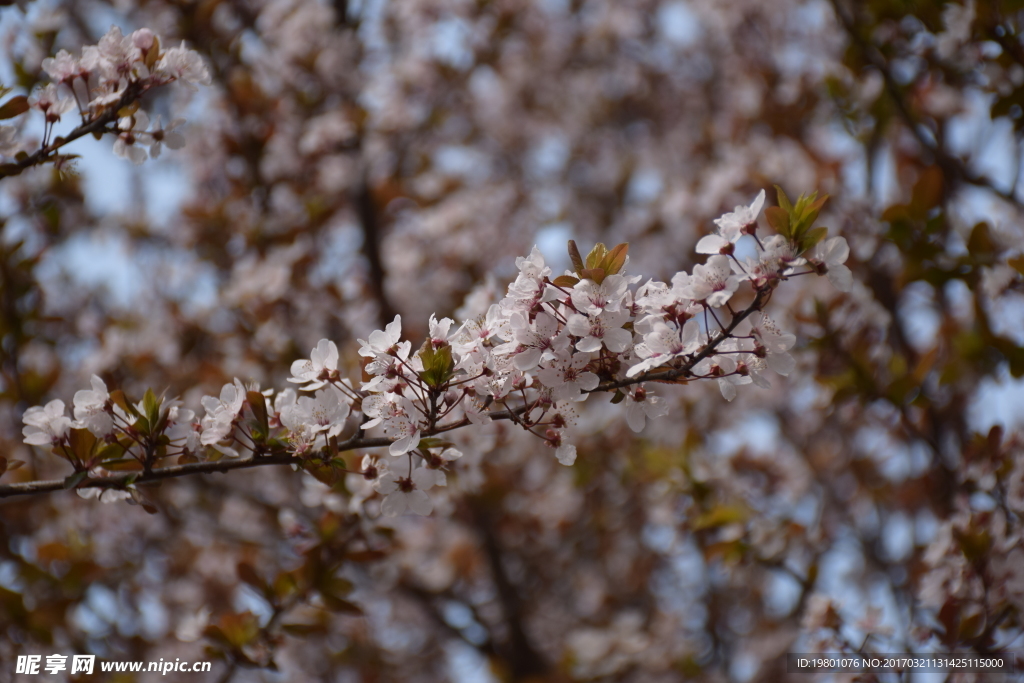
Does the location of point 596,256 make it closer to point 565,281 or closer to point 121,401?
point 565,281

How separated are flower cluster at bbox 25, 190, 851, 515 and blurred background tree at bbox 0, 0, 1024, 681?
61 cm

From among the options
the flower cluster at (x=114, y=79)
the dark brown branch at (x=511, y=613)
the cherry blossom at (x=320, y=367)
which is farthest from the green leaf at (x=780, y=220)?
the dark brown branch at (x=511, y=613)

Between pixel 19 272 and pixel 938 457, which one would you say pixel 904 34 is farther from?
pixel 19 272

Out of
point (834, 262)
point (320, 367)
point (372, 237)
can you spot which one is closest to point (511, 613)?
point (372, 237)

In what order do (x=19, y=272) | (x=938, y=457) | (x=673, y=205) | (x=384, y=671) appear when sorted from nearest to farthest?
1. (x=938, y=457)
2. (x=19, y=272)
3. (x=673, y=205)
4. (x=384, y=671)

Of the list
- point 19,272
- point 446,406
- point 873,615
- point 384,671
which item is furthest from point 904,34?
point 384,671

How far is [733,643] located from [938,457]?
10.2 ft

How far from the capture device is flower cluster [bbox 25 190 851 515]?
152cm

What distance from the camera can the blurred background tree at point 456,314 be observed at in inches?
109

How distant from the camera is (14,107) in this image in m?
1.91

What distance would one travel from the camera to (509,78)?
6922mm

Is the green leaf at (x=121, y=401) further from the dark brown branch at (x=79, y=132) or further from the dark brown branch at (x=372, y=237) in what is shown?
the dark brown branch at (x=372, y=237)

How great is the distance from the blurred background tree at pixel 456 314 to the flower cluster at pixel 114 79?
0.87m

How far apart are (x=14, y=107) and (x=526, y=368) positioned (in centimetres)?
155
